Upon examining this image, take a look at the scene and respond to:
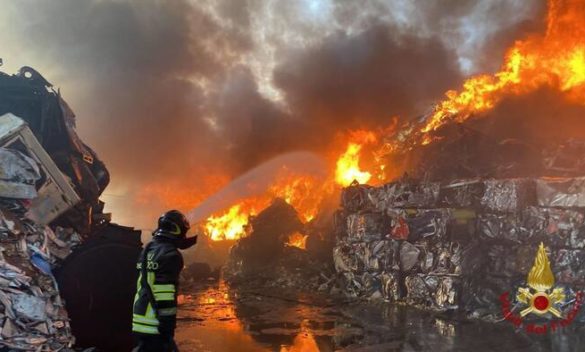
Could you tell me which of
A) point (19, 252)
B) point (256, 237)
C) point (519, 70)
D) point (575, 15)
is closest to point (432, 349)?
point (19, 252)

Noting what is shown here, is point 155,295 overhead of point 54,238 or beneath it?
beneath

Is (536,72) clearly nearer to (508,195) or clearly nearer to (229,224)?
(508,195)

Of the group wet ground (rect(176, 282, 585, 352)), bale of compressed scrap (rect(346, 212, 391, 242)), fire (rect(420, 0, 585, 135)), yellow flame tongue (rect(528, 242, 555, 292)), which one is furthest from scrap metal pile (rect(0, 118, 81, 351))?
fire (rect(420, 0, 585, 135))

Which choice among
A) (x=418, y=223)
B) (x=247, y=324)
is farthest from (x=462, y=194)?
(x=247, y=324)

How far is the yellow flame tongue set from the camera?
334 inches

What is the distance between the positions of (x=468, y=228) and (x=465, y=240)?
0.27 meters

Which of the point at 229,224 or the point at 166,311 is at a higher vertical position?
the point at 229,224

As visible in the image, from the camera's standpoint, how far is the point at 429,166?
12.6 metres

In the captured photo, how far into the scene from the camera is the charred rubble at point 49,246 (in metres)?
5.38

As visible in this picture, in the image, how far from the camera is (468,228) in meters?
9.51

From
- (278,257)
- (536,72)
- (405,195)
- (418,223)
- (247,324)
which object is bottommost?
(247,324)

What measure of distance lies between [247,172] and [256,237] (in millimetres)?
7702

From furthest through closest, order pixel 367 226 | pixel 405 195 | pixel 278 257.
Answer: pixel 278 257 < pixel 367 226 < pixel 405 195

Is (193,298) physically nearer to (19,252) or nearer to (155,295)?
(19,252)
